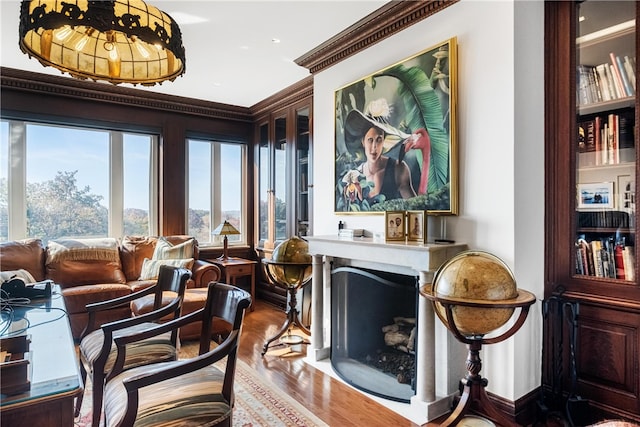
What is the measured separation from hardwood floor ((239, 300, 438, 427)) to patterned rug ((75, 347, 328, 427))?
0.25 feet

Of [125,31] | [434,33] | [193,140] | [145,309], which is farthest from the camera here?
[193,140]

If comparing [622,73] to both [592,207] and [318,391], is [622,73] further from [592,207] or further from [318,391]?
[318,391]

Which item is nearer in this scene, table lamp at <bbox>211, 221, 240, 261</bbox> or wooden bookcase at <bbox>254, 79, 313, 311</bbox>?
wooden bookcase at <bbox>254, 79, 313, 311</bbox>

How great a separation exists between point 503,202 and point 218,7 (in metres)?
2.45

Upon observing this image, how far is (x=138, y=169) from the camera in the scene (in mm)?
5012

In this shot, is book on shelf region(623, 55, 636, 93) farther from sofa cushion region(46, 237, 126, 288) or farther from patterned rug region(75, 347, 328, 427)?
sofa cushion region(46, 237, 126, 288)

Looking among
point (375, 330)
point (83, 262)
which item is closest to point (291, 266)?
point (375, 330)

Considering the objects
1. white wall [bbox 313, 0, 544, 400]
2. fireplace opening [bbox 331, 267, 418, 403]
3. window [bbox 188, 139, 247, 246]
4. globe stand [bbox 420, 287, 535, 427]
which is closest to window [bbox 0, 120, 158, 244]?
window [bbox 188, 139, 247, 246]

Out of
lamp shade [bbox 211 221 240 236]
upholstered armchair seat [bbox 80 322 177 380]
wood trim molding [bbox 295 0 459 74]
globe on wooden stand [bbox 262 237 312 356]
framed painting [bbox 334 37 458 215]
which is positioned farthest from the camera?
lamp shade [bbox 211 221 240 236]

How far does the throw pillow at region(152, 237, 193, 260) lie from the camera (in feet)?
14.3

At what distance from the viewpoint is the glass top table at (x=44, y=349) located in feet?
3.38

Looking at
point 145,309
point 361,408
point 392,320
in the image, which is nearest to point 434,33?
point 392,320

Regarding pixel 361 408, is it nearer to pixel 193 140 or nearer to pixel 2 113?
pixel 193 140

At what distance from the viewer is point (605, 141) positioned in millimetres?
2322
